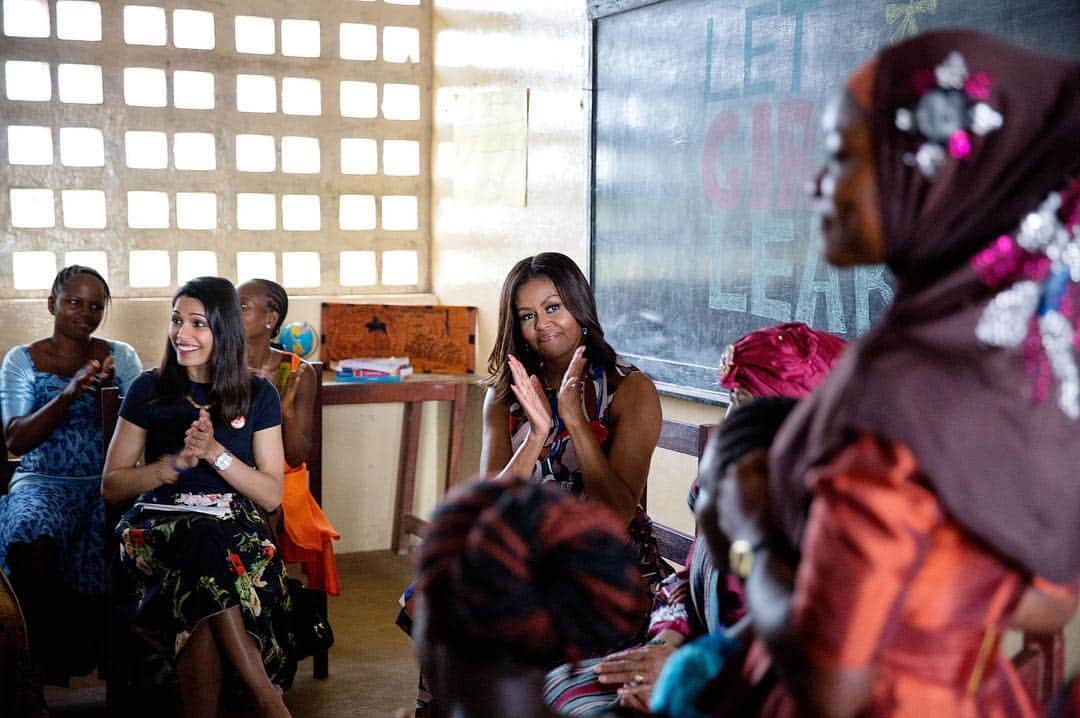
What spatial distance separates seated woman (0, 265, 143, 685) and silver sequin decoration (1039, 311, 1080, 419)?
119 inches

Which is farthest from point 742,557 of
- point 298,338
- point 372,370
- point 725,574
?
point 298,338

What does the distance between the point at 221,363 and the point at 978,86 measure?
2596mm

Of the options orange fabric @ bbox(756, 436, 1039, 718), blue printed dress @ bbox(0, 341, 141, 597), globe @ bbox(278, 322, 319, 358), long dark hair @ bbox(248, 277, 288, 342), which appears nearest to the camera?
orange fabric @ bbox(756, 436, 1039, 718)

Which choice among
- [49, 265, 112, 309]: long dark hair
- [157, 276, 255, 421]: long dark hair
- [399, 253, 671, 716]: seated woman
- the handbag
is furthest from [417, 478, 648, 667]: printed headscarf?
[49, 265, 112, 309]: long dark hair

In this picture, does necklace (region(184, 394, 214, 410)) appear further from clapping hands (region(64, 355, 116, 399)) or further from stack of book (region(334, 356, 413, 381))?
stack of book (region(334, 356, 413, 381))

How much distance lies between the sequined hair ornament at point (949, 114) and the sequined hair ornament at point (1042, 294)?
9 centimetres

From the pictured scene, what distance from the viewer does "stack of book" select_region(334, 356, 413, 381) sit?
480cm

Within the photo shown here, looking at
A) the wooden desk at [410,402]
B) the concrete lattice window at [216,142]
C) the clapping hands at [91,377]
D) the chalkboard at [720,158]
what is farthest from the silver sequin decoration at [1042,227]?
the concrete lattice window at [216,142]

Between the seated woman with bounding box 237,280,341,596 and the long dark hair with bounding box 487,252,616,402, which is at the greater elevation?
the long dark hair with bounding box 487,252,616,402

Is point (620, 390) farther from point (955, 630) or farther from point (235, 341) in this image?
point (955, 630)

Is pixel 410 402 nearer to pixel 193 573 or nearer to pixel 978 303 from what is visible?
pixel 193 573

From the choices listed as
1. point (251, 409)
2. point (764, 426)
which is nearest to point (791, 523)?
point (764, 426)

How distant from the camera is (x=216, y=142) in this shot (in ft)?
16.4

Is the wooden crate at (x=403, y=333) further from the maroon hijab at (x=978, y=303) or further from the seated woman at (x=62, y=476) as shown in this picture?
the maroon hijab at (x=978, y=303)
